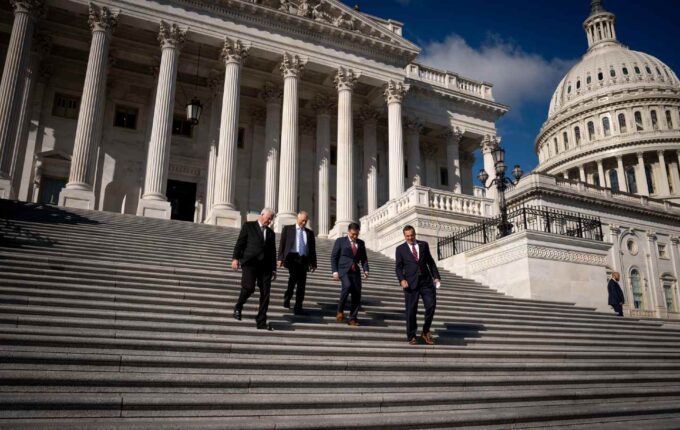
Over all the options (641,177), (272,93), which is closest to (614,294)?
(272,93)

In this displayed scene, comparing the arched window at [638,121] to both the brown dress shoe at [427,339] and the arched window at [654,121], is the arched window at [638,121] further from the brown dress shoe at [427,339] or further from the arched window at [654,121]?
the brown dress shoe at [427,339]

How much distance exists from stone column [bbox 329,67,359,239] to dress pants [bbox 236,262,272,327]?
635 inches

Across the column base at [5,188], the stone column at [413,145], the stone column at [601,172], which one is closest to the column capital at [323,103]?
the stone column at [413,145]

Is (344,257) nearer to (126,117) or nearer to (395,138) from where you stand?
(395,138)

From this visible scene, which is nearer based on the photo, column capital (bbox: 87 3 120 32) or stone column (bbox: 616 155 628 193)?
column capital (bbox: 87 3 120 32)

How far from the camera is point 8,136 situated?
18.9m

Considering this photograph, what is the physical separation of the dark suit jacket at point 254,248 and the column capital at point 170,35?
58.5ft

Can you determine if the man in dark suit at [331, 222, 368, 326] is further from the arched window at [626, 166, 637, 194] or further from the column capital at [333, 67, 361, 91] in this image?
the arched window at [626, 166, 637, 194]

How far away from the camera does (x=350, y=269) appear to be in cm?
878

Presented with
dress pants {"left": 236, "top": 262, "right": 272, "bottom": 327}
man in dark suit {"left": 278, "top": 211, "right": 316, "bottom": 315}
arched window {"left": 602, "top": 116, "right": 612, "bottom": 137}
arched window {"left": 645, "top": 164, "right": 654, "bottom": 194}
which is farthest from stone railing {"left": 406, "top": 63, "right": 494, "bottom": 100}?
arched window {"left": 602, "top": 116, "right": 612, "bottom": 137}

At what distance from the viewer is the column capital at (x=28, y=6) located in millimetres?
20406

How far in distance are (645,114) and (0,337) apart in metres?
85.3

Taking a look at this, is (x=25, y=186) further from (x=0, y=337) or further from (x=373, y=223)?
(x=0, y=337)

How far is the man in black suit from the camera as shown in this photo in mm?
7711
